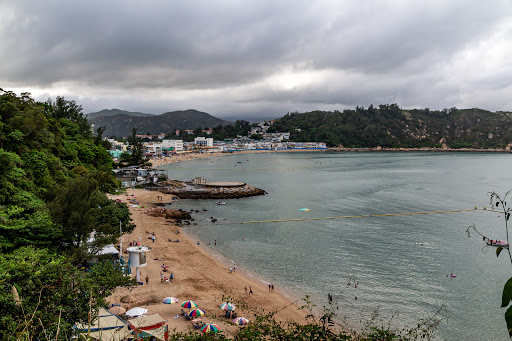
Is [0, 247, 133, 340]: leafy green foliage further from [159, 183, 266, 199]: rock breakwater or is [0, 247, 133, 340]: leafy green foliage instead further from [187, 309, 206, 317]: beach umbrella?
[159, 183, 266, 199]: rock breakwater

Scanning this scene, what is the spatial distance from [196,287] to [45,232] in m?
9.33

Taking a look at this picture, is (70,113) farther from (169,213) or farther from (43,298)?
(43,298)

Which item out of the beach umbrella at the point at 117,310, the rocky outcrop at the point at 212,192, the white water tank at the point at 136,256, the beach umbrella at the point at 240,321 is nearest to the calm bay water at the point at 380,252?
the rocky outcrop at the point at 212,192

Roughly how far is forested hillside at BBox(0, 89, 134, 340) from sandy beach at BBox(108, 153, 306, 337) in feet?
11.2

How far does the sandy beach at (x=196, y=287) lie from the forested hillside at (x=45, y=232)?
11.2 ft

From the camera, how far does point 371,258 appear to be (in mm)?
25500

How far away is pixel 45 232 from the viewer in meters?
14.0

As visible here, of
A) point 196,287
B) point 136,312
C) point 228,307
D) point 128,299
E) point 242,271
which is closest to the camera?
point 136,312

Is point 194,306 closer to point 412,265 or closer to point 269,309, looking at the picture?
point 269,309

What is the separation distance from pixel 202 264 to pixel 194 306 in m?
8.08

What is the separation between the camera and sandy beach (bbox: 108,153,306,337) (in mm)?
16844

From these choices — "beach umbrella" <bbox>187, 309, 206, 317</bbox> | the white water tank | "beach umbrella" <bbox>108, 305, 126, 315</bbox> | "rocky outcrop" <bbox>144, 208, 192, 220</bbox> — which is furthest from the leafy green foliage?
"rocky outcrop" <bbox>144, 208, 192, 220</bbox>

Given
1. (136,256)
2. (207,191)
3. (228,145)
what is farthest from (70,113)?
(228,145)

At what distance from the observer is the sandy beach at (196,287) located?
16844mm
